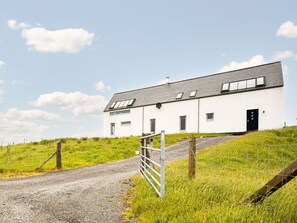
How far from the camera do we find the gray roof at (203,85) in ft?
91.2

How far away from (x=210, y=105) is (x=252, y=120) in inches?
181

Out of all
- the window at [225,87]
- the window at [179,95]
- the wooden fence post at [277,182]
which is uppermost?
the window at [225,87]

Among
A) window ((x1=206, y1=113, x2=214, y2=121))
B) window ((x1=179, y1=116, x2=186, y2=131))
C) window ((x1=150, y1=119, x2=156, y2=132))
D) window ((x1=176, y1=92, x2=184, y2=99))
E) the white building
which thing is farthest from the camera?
window ((x1=150, y1=119, x2=156, y2=132))

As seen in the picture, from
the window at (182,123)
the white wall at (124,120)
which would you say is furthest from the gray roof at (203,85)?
the window at (182,123)

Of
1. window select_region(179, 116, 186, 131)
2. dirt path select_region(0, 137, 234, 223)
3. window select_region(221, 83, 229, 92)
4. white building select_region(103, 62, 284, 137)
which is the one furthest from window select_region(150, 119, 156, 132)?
dirt path select_region(0, 137, 234, 223)

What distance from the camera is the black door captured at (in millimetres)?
27141

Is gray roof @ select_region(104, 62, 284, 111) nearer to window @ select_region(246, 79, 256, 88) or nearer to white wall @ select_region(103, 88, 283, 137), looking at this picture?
window @ select_region(246, 79, 256, 88)

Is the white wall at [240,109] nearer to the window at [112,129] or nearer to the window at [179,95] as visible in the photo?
the window at [179,95]

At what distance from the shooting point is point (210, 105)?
98.6 ft

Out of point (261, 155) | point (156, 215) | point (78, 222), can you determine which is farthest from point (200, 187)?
point (261, 155)

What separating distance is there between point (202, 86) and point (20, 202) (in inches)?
1068

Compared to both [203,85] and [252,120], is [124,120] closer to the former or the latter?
[203,85]

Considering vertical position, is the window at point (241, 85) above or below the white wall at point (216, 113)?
above

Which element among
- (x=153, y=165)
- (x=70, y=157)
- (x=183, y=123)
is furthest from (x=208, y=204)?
(x=183, y=123)
